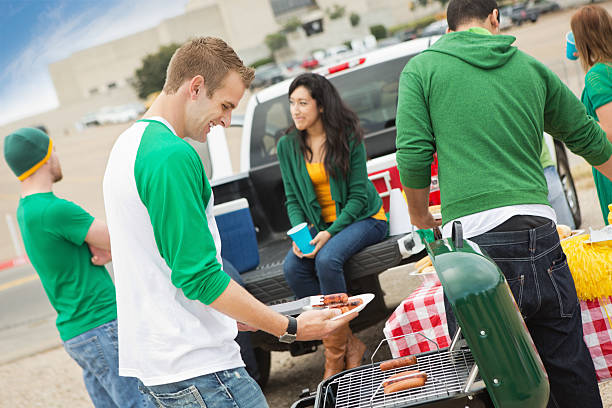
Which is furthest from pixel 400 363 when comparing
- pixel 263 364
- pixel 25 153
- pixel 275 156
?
pixel 275 156

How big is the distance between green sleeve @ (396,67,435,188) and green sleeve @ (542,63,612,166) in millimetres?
502

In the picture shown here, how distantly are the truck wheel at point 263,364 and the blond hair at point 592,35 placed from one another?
3004mm

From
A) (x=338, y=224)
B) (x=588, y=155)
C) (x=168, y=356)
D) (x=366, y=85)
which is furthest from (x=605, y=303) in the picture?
(x=366, y=85)

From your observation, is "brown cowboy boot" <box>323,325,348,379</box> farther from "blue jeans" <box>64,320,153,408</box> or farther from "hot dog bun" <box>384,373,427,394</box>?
"hot dog bun" <box>384,373,427,394</box>

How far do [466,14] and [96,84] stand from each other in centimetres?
9172

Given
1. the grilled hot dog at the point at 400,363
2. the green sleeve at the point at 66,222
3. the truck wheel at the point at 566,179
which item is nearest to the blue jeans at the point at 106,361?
the green sleeve at the point at 66,222

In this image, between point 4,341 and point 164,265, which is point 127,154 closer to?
point 164,265

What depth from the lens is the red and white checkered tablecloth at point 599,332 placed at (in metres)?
3.25

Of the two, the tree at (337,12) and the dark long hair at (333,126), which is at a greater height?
the tree at (337,12)

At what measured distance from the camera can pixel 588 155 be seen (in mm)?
2863

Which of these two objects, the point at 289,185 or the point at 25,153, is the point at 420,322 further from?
the point at 25,153

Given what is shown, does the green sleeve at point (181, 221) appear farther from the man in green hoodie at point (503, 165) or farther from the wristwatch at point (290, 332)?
the man in green hoodie at point (503, 165)

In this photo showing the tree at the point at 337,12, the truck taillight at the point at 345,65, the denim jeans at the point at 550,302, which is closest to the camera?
the denim jeans at the point at 550,302

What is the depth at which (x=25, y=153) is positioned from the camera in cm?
357
